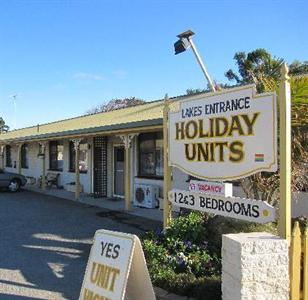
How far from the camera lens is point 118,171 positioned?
18.2 metres

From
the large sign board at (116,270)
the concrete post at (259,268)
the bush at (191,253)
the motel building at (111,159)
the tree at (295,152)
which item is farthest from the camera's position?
the motel building at (111,159)

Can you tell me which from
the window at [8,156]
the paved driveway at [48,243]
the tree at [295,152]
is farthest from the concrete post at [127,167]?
the window at [8,156]

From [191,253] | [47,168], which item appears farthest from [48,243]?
[47,168]

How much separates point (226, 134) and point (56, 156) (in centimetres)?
1997

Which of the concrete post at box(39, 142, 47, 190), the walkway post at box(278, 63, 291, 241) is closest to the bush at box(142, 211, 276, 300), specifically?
the walkway post at box(278, 63, 291, 241)

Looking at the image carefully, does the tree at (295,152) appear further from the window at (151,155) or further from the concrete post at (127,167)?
the window at (151,155)

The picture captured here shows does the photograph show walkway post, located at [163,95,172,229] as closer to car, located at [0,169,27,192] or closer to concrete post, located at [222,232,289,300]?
concrete post, located at [222,232,289,300]

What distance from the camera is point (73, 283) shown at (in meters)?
6.82

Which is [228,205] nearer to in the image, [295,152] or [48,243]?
[295,152]

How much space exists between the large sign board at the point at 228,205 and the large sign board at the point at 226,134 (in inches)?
10.8

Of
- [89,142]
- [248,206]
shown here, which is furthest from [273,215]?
[89,142]

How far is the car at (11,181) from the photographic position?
73.7 feet

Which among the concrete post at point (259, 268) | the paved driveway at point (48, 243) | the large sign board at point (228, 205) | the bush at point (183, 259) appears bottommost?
the paved driveway at point (48, 243)

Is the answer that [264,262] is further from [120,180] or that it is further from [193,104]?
[120,180]
